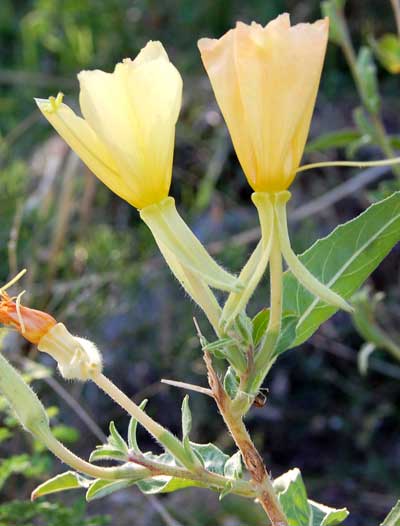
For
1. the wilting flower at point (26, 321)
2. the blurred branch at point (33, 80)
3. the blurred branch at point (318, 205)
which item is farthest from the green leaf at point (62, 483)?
the blurred branch at point (33, 80)

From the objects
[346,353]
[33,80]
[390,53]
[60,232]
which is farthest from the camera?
[33,80]

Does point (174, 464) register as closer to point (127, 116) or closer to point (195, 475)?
point (195, 475)

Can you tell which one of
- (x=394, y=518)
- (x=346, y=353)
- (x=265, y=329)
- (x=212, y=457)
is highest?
(x=265, y=329)

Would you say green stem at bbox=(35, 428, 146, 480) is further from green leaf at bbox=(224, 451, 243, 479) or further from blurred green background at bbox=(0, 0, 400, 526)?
blurred green background at bbox=(0, 0, 400, 526)

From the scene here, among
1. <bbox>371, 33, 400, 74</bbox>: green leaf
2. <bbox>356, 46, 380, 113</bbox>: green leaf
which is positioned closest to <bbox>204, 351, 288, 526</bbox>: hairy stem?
<bbox>356, 46, 380, 113</bbox>: green leaf

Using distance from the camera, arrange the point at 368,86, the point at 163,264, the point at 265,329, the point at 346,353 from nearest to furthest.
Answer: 1. the point at 265,329
2. the point at 368,86
3. the point at 163,264
4. the point at 346,353

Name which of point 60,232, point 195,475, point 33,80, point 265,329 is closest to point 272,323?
point 265,329
